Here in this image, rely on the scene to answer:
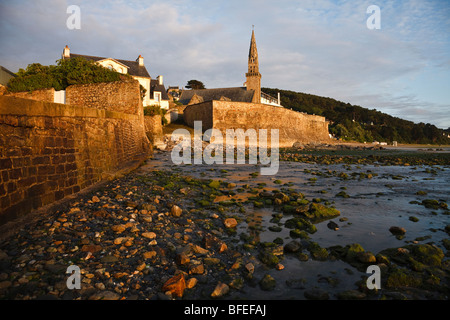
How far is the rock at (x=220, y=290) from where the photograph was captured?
2.65 m

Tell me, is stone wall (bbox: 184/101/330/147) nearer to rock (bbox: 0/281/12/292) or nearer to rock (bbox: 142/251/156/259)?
rock (bbox: 142/251/156/259)

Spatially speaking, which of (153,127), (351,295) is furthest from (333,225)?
(153,127)

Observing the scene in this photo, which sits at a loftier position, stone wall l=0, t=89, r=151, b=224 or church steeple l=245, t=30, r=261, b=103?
church steeple l=245, t=30, r=261, b=103

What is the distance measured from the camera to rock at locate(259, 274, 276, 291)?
2.82m

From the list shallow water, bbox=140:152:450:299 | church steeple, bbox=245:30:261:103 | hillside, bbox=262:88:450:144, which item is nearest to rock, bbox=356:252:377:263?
shallow water, bbox=140:152:450:299

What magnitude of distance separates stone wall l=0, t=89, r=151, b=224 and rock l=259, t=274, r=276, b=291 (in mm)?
3687

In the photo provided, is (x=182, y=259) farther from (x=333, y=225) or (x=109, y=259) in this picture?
(x=333, y=225)

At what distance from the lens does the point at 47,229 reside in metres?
3.87

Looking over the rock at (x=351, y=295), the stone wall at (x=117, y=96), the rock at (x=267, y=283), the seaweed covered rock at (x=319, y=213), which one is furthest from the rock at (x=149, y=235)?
the stone wall at (x=117, y=96)

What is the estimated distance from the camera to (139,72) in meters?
39.9

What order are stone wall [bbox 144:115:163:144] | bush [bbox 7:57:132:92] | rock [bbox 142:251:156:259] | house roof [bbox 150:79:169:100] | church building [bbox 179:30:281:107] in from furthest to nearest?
church building [bbox 179:30:281:107], house roof [bbox 150:79:169:100], stone wall [bbox 144:115:163:144], bush [bbox 7:57:132:92], rock [bbox 142:251:156:259]

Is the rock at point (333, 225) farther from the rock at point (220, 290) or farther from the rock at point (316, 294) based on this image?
the rock at point (220, 290)

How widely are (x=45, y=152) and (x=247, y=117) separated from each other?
113 feet
